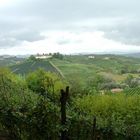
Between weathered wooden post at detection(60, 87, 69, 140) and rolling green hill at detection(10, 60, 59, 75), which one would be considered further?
rolling green hill at detection(10, 60, 59, 75)

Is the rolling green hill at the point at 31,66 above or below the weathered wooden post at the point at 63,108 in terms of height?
below

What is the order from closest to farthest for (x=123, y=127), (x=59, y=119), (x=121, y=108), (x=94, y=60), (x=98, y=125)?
1. (x=59, y=119)
2. (x=98, y=125)
3. (x=123, y=127)
4. (x=121, y=108)
5. (x=94, y=60)

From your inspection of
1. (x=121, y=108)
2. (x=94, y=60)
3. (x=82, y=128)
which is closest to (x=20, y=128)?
(x=82, y=128)

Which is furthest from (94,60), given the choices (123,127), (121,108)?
(123,127)

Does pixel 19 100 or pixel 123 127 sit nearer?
pixel 19 100

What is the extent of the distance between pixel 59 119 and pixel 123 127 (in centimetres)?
362

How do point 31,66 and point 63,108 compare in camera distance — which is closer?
point 63,108

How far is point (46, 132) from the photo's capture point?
13.6 meters

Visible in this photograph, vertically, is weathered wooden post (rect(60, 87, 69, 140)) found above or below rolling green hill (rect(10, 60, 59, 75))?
above

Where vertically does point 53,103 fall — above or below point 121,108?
above

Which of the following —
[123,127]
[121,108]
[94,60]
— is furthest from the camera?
[94,60]

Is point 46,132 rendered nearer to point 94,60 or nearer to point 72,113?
point 72,113

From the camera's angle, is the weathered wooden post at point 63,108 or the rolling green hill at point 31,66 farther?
the rolling green hill at point 31,66

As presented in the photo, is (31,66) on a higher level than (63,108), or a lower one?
lower
